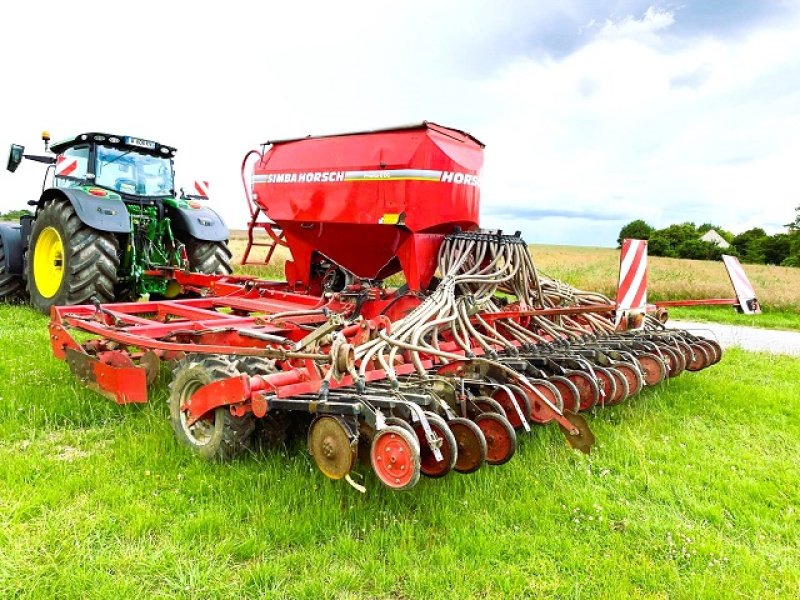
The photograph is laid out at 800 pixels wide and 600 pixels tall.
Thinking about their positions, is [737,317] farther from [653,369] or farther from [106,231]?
[106,231]

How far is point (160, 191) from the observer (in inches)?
309

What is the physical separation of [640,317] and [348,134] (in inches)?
99.5

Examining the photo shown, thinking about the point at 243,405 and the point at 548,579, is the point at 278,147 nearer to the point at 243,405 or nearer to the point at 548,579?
the point at 243,405

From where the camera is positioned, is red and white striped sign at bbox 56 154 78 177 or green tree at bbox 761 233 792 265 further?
green tree at bbox 761 233 792 265

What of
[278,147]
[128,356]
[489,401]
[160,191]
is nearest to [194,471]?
[128,356]

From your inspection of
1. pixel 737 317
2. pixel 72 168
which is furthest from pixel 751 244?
pixel 72 168

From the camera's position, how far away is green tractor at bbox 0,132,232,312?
20.9ft

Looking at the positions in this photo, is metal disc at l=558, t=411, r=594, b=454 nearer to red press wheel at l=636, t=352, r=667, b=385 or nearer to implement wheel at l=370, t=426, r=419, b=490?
implement wheel at l=370, t=426, r=419, b=490

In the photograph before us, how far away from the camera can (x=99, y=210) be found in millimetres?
6473

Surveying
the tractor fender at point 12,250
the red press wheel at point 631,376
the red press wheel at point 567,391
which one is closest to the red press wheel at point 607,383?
the red press wheel at point 631,376

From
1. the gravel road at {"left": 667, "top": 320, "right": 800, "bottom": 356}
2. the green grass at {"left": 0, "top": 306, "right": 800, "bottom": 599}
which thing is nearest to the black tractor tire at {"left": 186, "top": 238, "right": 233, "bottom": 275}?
the green grass at {"left": 0, "top": 306, "right": 800, "bottom": 599}

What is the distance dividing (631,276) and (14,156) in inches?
284

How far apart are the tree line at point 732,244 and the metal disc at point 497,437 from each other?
39059 mm

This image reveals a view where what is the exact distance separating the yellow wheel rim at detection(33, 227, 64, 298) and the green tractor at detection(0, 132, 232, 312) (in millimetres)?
12
